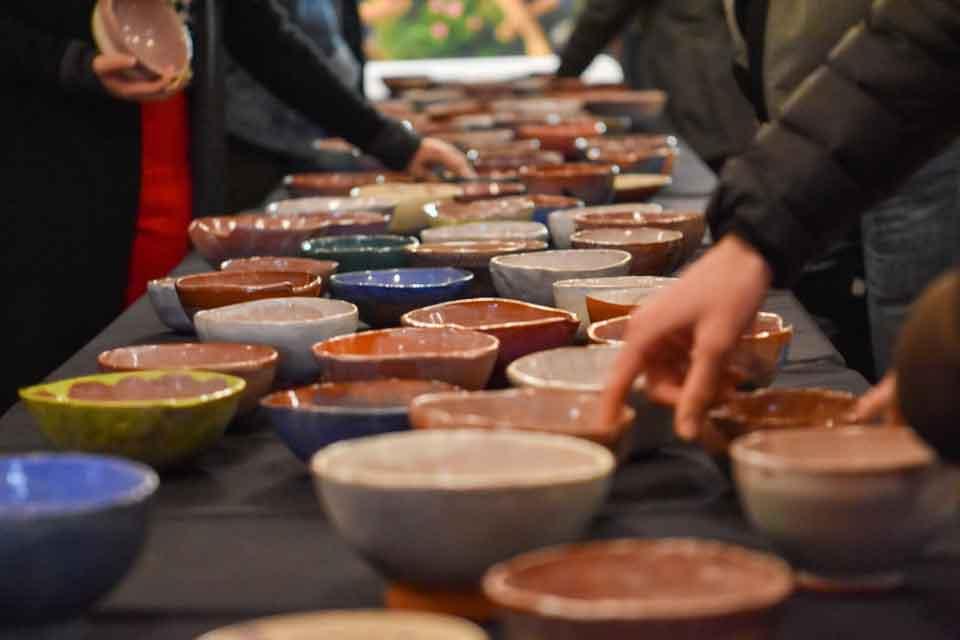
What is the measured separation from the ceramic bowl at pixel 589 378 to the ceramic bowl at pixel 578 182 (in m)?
1.21

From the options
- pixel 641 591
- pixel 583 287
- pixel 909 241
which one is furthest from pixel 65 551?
pixel 909 241

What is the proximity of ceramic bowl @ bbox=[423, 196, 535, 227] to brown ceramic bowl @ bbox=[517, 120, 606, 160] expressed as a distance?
87 cm

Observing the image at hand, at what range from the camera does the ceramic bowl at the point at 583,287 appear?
5.43 feet

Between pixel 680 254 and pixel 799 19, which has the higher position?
pixel 799 19

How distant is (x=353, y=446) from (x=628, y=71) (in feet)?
19.1

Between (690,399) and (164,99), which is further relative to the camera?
(164,99)

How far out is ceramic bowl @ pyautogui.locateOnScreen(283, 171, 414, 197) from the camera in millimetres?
Answer: 2788

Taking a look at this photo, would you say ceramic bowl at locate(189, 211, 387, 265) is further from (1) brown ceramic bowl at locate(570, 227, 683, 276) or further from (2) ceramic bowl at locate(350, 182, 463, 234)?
(1) brown ceramic bowl at locate(570, 227, 683, 276)

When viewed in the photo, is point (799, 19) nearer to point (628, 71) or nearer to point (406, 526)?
point (406, 526)

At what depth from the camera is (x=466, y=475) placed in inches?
38.0

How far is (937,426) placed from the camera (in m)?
0.85

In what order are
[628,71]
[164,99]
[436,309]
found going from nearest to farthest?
[436,309] → [164,99] → [628,71]

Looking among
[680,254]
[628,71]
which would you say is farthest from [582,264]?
[628,71]

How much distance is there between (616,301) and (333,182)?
1.30 metres
